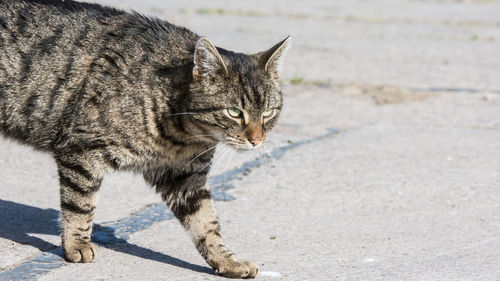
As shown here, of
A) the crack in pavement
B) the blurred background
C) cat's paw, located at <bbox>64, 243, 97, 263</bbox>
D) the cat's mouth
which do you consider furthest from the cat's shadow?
the blurred background

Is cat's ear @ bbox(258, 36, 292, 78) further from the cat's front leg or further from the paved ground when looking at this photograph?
the cat's front leg

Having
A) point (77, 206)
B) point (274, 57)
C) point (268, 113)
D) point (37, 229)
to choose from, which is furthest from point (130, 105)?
point (37, 229)

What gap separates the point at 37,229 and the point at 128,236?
574 millimetres

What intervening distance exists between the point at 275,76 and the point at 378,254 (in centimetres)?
120

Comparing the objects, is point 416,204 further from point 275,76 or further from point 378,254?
point 275,76

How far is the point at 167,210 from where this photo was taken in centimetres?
535

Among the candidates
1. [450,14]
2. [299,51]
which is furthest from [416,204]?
[450,14]

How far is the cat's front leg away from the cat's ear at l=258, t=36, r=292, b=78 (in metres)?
0.72

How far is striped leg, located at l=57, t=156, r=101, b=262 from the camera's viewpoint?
4.42 metres

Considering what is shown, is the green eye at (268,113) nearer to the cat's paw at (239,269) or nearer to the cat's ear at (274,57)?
the cat's ear at (274,57)

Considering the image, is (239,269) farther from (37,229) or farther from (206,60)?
(37,229)

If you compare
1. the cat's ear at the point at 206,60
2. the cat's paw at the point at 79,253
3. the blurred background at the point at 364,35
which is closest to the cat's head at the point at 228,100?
the cat's ear at the point at 206,60

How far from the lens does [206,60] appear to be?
4.48 metres

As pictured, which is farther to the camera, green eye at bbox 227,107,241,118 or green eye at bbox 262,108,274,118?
green eye at bbox 262,108,274,118
